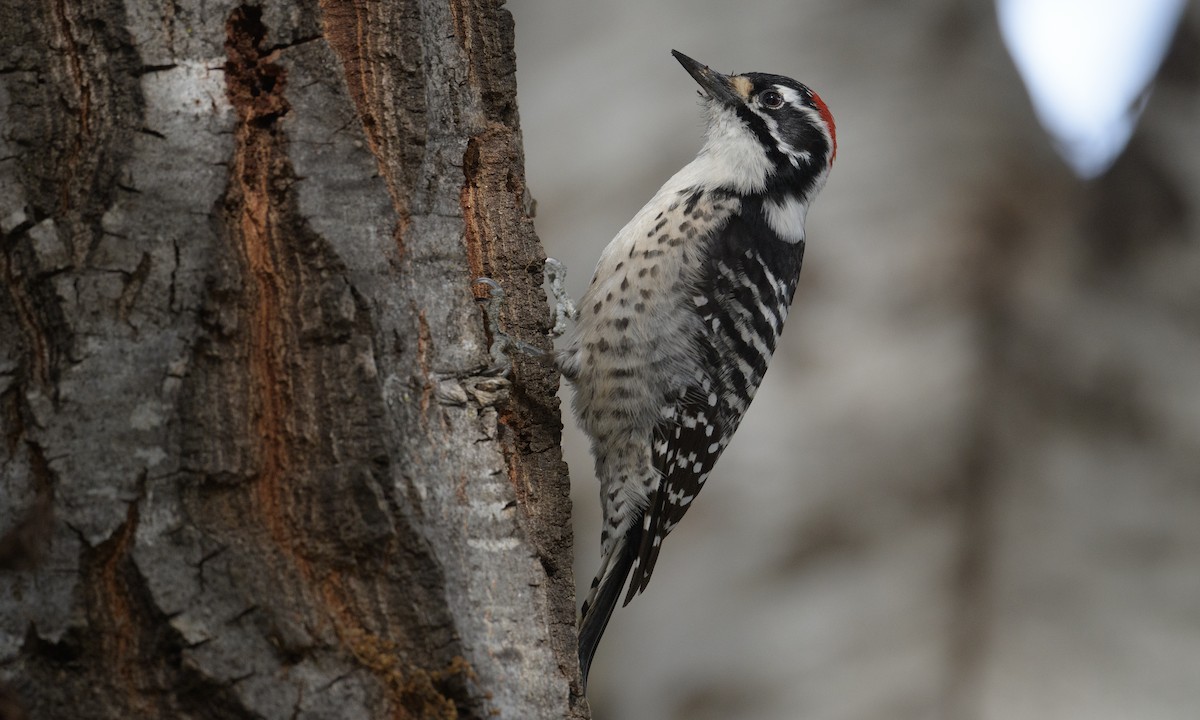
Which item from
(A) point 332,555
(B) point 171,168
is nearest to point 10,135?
(B) point 171,168

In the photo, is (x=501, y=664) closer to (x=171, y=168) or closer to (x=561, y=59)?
(x=171, y=168)

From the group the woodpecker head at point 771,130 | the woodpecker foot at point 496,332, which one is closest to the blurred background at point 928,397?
the woodpecker head at point 771,130

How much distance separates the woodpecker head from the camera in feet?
13.3

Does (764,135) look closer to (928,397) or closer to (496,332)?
(928,397)

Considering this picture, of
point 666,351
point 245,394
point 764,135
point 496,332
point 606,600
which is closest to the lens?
point 245,394

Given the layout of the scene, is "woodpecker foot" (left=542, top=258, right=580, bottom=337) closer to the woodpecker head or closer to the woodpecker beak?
the woodpecker head

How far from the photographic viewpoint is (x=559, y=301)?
12.0ft

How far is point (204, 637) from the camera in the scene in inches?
65.7

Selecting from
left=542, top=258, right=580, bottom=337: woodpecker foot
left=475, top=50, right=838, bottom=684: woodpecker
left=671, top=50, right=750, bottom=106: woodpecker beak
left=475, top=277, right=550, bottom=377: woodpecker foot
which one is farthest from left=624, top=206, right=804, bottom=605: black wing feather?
left=475, top=277, right=550, bottom=377: woodpecker foot

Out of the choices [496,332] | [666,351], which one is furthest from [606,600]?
[496,332]

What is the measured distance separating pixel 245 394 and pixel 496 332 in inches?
24.2

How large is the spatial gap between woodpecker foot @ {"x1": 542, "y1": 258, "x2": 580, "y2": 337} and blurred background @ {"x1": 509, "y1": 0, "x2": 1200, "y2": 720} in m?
0.52

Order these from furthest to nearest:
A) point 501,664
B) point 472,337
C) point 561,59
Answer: point 561,59 < point 472,337 < point 501,664

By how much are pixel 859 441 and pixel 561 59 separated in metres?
2.02
